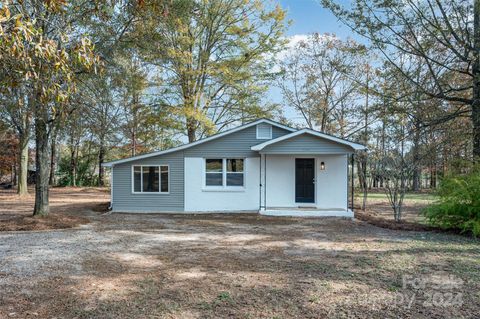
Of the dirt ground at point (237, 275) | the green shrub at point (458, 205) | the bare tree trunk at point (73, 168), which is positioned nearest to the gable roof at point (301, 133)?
the green shrub at point (458, 205)

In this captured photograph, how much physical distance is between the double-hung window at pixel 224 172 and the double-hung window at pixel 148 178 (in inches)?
69.6

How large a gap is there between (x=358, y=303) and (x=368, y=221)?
26.5 ft

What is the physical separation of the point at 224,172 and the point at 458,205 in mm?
8223

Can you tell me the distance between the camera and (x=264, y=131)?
1394 centimetres

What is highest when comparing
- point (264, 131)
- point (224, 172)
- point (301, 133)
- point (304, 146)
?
point (264, 131)

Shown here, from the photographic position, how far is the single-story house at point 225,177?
1369 cm

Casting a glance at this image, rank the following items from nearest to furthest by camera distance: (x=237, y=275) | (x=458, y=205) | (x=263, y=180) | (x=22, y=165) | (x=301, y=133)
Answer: (x=237, y=275) → (x=458, y=205) → (x=301, y=133) → (x=263, y=180) → (x=22, y=165)

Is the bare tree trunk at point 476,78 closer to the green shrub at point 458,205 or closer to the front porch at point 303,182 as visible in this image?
the green shrub at point 458,205

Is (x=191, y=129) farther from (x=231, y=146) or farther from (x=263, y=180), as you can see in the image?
(x=263, y=180)

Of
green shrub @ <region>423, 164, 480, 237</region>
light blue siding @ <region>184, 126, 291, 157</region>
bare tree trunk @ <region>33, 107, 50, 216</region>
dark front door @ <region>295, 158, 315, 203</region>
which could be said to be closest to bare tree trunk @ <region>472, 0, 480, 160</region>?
green shrub @ <region>423, 164, 480, 237</region>

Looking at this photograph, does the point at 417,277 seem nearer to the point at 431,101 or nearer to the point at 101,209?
the point at 431,101

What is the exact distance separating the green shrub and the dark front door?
16.9 feet

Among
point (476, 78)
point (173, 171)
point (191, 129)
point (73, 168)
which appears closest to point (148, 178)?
point (173, 171)

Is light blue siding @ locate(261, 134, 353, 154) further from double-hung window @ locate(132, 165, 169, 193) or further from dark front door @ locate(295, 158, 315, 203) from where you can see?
double-hung window @ locate(132, 165, 169, 193)
